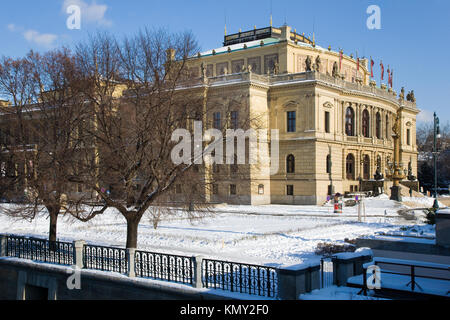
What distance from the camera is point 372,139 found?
5978 cm

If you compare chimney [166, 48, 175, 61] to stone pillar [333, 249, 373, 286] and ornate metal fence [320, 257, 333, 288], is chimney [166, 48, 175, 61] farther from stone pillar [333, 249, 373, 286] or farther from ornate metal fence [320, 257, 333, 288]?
stone pillar [333, 249, 373, 286]

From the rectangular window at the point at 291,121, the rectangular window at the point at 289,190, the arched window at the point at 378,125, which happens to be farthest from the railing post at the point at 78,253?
the arched window at the point at 378,125

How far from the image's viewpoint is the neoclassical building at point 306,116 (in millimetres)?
50625

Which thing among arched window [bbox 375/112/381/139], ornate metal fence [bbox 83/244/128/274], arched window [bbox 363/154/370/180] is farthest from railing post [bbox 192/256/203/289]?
arched window [bbox 375/112/381/139]

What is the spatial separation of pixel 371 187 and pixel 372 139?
691cm

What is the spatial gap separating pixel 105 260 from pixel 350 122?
45.5m

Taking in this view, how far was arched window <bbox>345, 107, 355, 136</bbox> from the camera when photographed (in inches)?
2244

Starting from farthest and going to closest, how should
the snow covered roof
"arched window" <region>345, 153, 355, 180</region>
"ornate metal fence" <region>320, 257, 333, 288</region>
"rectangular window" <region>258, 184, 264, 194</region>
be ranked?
the snow covered roof, "arched window" <region>345, 153, 355, 180</region>, "rectangular window" <region>258, 184, 264, 194</region>, "ornate metal fence" <region>320, 257, 333, 288</region>

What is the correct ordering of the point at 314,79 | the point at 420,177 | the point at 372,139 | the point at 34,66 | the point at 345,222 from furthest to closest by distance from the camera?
the point at 420,177 → the point at 372,139 → the point at 314,79 → the point at 345,222 → the point at 34,66

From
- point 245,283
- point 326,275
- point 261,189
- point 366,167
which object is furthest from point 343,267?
point 366,167

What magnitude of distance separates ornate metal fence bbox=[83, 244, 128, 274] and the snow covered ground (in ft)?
9.77

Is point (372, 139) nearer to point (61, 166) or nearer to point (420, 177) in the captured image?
point (420, 177)
